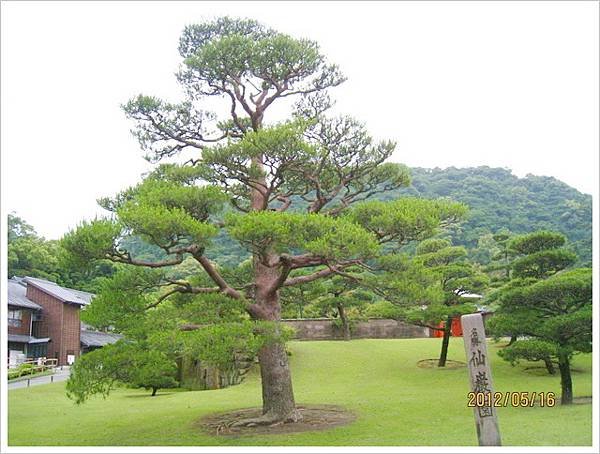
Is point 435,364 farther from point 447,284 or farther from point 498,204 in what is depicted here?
point 498,204

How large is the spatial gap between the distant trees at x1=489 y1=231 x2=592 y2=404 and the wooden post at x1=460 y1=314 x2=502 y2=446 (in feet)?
8.57

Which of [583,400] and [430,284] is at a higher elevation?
[430,284]

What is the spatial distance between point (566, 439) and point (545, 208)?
15435mm

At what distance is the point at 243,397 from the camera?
9102 mm

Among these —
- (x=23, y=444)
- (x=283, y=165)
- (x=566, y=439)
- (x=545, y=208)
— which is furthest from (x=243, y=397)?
(x=545, y=208)

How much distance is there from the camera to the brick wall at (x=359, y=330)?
1630 centimetres

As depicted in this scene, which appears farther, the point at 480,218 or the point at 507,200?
the point at 507,200

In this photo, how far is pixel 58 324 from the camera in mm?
14125

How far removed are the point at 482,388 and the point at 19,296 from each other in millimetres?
12600

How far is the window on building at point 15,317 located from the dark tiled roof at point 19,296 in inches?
12.2

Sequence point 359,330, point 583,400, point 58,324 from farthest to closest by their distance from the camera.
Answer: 1. point 359,330
2. point 58,324
3. point 583,400

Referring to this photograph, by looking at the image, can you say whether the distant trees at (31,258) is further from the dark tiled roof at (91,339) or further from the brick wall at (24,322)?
the dark tiled roof at (91,339)

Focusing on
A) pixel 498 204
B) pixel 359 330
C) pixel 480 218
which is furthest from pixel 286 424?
pixel 498 204

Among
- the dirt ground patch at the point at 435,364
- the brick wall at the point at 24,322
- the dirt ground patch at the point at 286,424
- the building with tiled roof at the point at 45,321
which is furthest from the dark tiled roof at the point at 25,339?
the dirt ground patch at the point at 435,364
